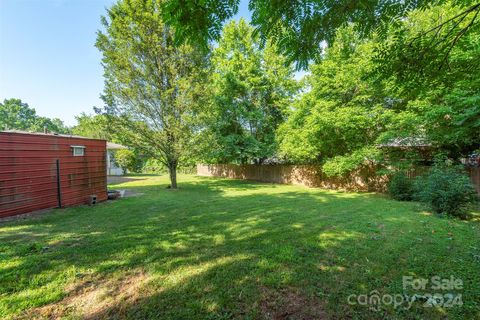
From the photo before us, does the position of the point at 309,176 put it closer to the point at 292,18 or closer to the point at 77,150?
the point at 77,150

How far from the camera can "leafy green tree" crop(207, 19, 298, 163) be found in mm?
15453

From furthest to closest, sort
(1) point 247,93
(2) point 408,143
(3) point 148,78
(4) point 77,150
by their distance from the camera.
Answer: (1) point 247,93 < (3) point 148,78 < (2) point 408,143 < (4) point 77,150

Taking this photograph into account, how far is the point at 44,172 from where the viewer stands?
6.42 m

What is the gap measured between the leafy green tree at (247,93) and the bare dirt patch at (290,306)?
42.4 feet

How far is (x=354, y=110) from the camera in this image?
9.32 metres

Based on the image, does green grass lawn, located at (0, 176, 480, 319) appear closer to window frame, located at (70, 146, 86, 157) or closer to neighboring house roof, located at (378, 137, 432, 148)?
window frame, located at (70, 146, 86, 157)

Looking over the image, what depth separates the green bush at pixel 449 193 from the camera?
5324 mm

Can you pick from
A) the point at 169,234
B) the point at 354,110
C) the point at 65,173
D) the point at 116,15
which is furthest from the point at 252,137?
the point at 169,234

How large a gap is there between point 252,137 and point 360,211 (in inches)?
405

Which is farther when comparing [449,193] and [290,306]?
[449,193]

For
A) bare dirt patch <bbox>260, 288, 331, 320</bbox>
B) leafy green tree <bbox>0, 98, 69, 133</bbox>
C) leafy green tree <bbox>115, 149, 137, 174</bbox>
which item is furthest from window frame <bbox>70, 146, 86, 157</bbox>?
leafy green tree <bbox>0, 98, 69, 133</bbox>

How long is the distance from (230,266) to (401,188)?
809cm

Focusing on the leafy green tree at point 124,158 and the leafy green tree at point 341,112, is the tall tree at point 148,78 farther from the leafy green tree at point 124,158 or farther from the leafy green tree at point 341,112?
the leafy green tree at point 124,158

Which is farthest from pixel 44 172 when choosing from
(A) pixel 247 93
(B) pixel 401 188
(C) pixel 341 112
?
(A) pixel 247 93
